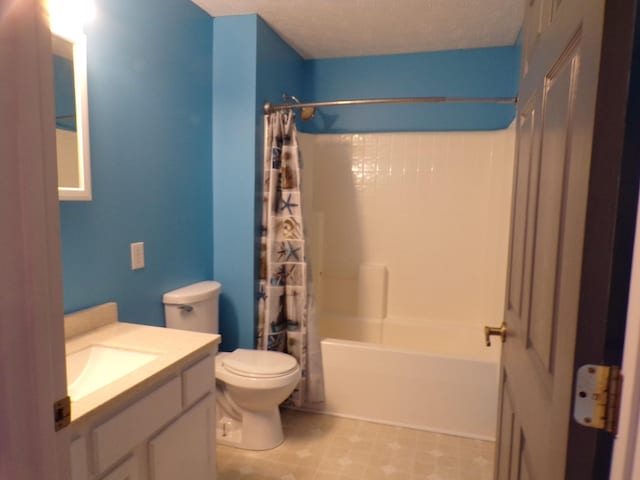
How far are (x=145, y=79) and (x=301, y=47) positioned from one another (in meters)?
1.34

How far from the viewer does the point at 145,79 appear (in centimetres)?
186

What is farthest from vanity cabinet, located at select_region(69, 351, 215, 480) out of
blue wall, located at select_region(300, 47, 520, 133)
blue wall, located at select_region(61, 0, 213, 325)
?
blue wall, located at select_region(300, 47, 520, 133)

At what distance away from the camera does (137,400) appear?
1183 mm

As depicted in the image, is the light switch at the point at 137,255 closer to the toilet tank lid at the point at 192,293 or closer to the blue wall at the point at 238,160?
the toilet tank lid at the point at 192,293

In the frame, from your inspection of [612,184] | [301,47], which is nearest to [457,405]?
[612,184]

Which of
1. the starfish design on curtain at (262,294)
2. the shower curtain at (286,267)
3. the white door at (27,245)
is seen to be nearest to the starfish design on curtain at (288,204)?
the shower curtain at (286,267)

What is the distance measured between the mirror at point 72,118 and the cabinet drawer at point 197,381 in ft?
2.46

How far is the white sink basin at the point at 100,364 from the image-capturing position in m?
1.32

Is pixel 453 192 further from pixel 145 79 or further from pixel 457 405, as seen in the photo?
pixel 145 79

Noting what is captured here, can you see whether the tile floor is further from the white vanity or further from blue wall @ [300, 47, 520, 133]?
blue wall @ [300, 47, 520, 133]

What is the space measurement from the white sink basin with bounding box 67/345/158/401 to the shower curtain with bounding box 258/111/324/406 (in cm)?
106

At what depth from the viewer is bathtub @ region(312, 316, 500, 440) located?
2273mm

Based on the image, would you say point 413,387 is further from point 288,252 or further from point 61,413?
point 61,413

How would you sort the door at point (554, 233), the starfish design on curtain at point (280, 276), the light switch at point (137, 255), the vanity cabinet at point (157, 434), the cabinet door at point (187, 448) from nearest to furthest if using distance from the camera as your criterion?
1. the door at point (554, 233)
2. the vanity cabinet at point (157, 434)
3. the cabinet door at point (187, 448)
4. the light switch at point (137, 255)
5. the starfish design on curtain at point (280, 276)
